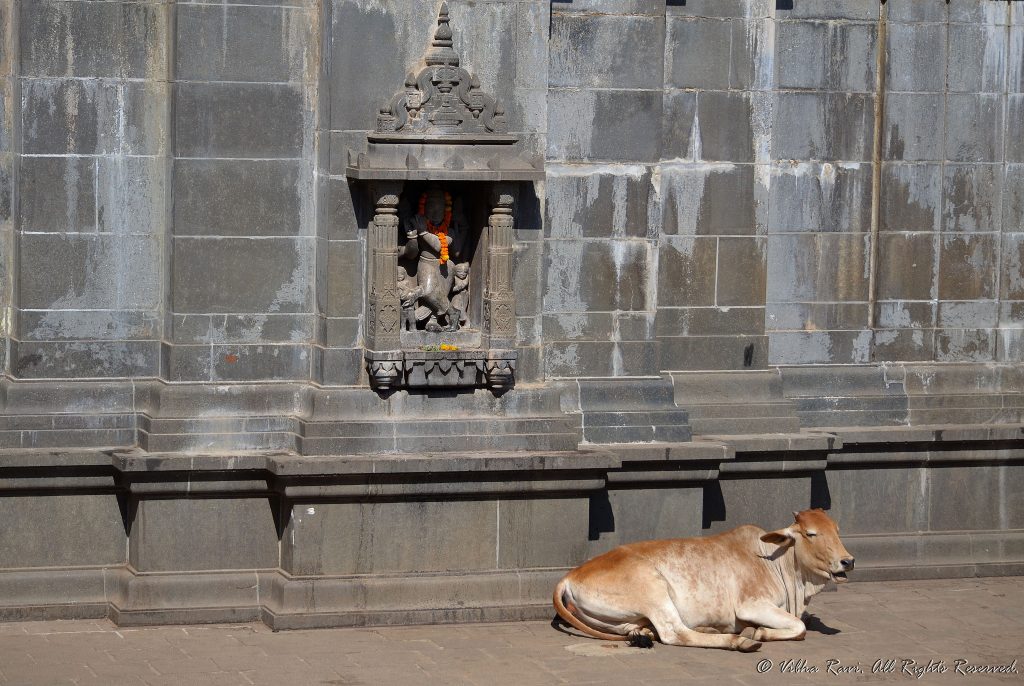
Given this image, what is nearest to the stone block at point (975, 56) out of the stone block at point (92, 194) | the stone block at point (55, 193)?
the stone block at point (92, 194)

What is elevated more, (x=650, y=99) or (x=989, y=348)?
(x=650, y=99)

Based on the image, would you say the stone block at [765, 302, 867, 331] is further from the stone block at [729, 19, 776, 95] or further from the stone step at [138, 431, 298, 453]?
the stone step at [138, 431, 298, 453]

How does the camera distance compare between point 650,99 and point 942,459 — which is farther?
point 942,459

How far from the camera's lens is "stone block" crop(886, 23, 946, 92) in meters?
20.3

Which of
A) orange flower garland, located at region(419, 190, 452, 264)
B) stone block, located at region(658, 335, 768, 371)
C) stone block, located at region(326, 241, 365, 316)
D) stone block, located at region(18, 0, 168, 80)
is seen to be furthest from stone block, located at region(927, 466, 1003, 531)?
stone block, located at region(18, 0, 168, 80)

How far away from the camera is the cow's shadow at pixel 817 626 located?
17.7 meters

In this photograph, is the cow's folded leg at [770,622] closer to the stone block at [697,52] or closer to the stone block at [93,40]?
the stone block at [697,52]

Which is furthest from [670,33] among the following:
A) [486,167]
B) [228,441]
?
[228,441]

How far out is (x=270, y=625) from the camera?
1736 centimetres

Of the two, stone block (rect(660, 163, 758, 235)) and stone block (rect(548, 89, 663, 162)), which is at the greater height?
stone block (rect(548, 89, 663, 162))

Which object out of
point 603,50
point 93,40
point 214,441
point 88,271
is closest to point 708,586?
point 214,441

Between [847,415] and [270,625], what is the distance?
22.6ft

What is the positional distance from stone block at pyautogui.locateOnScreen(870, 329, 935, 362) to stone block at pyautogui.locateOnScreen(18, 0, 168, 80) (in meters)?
8.43

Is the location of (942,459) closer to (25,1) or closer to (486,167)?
(486,167)
